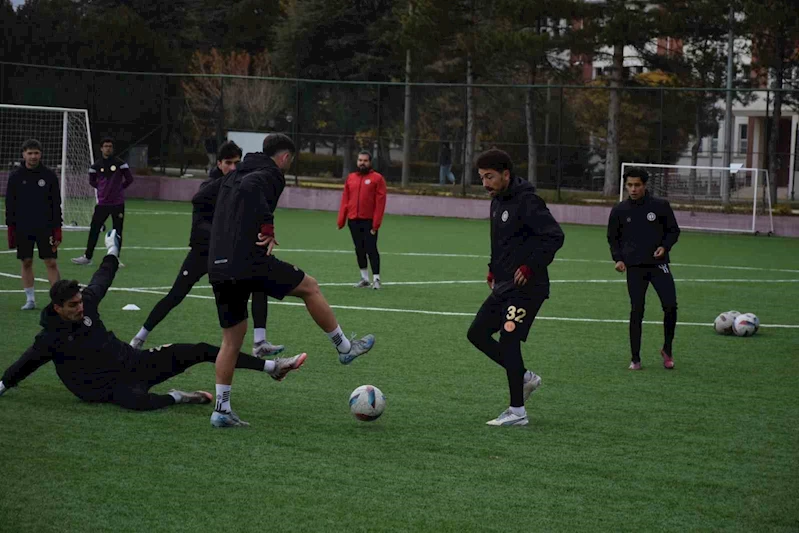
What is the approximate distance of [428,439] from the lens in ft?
27.6

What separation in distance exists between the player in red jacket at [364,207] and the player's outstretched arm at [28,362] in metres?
9.04

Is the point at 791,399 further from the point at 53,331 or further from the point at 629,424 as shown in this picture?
the point at 53,331

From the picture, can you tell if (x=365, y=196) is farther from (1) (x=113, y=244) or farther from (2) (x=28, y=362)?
(2) (x=28, y=362)

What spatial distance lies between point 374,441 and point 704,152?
2698cm

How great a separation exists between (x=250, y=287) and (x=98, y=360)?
1.51m

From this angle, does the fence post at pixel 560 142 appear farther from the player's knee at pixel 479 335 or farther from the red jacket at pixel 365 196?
the player's knee at pixel 479 335

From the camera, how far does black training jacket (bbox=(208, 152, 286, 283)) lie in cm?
824

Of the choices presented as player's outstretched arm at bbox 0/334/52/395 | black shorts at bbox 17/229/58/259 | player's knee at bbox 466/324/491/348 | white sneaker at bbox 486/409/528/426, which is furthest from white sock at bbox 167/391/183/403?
black shorts at bbox 17/229/58/259

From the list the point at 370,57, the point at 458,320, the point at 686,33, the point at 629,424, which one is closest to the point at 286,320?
the point at 458,320

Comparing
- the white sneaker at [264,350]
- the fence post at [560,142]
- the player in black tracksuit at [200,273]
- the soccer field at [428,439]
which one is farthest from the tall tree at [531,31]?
the white sneaker at [264,350]

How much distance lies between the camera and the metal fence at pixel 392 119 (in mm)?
33375

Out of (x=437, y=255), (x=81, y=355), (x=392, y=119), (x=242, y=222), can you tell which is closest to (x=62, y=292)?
(x=81, y=355)

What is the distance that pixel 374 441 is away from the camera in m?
8.30

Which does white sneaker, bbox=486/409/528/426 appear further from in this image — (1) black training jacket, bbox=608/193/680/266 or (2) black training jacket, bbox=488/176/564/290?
(1) black training jacket, bbox=608/193/680/266
